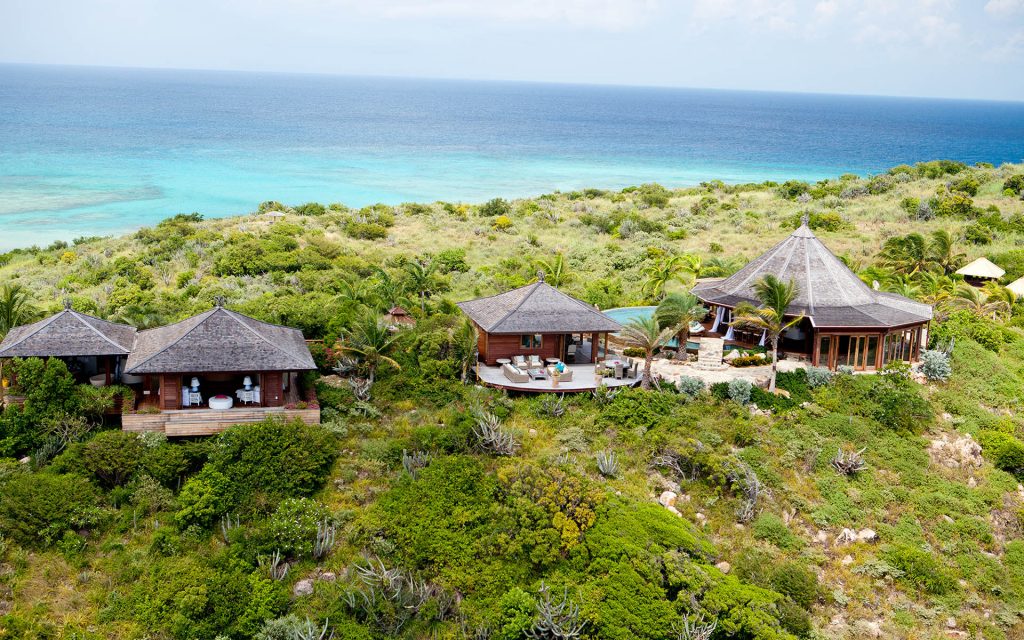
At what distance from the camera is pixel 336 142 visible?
476 ft

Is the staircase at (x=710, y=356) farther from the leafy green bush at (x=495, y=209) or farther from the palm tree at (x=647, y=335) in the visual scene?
the leafy green bush at (x=495, y=209)

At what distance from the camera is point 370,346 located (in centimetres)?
2733

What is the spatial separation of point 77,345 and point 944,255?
40326 millimetres

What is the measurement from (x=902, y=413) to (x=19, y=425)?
26051 millimetres

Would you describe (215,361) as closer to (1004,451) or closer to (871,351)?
(871,351)

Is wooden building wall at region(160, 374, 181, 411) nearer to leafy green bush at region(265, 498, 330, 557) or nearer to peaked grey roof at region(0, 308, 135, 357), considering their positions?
peaked grey roof at region(0, 308, 135, 357)

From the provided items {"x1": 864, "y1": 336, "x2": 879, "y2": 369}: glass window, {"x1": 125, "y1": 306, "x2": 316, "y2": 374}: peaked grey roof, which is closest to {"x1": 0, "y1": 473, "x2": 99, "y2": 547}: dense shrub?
{"x1": 125, "y1": 306, "x2": 316, "y2": 374}: peaked grey roof

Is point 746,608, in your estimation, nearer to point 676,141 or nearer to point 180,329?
point 180,329

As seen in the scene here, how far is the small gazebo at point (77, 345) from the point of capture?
2444 cm

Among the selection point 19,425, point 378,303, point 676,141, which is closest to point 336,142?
point 676,141

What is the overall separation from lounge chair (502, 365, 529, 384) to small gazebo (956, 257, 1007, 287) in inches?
1082

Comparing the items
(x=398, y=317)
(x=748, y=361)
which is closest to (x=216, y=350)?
(x=398, y=317)

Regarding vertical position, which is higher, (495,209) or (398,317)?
(495,209)

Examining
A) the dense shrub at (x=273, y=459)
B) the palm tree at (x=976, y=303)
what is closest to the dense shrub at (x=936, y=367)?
the palm tree at (x=976, y=303)
